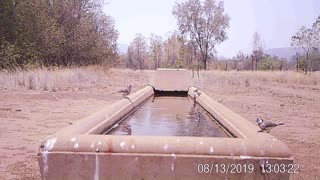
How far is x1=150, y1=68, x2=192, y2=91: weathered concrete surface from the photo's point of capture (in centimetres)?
909

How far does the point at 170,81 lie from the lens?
30.0 feet

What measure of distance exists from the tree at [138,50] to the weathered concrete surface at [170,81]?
44464mm

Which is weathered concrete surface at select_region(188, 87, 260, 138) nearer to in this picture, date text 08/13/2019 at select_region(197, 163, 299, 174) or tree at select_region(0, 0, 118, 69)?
date text 08/13/2019 at select_region(197, 163, 299, 174)

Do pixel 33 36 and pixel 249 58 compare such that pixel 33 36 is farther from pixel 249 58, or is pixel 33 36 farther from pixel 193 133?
pixel 249 58

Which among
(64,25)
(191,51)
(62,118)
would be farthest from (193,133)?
(191,51)

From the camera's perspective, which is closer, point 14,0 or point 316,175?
point 316,175

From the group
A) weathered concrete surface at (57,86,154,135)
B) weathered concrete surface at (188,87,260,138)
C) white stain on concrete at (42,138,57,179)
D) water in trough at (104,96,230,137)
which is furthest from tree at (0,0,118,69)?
white stain on concrete at (42,138,57,179)

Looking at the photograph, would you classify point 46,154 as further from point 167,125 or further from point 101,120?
point 167,125

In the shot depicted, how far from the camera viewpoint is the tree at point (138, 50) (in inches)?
2181

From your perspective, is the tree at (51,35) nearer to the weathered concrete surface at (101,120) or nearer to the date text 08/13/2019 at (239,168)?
the weathered concrete surface at (101,120)

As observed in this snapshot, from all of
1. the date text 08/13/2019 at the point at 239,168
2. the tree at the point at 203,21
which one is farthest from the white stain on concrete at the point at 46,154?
the tree at the point at 203,21

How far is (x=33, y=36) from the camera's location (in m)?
22.9

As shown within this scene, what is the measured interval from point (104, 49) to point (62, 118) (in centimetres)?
2171

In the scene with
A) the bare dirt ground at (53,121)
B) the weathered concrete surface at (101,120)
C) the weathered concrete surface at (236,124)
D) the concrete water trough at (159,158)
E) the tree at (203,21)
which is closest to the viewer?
the concrete water trough at (159,158)
